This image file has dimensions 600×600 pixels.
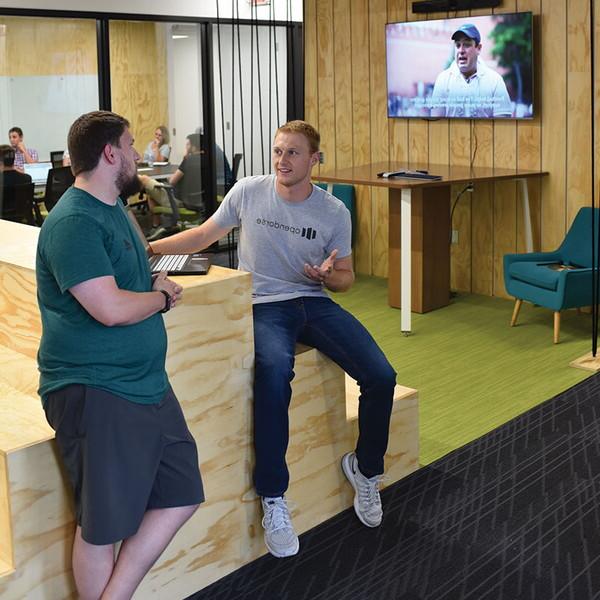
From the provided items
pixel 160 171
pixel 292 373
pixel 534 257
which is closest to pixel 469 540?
pixel 292 373

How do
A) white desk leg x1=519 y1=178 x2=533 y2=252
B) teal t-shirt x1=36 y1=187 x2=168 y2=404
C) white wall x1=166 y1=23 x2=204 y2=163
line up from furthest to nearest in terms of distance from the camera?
white wall x1=166 y1=23 x2=204 y2=163, white desk leg x1=519 y1=178 x2=533 y2=252, teal t-shirt x1=36 y1=187 x2=168 y2=404

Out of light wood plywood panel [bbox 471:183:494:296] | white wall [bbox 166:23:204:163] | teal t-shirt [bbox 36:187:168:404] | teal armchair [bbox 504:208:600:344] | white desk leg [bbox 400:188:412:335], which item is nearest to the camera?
teal t-shirt [bbox 36:187:168:404]

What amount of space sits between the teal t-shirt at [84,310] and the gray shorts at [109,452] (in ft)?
0.13

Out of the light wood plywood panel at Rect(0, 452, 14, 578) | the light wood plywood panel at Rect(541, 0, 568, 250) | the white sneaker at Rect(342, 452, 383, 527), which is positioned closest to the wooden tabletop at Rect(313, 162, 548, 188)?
the light wood plywood panel at Rect(541, 0, 568, 250)

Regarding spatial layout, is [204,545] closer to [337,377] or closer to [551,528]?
[337,377]

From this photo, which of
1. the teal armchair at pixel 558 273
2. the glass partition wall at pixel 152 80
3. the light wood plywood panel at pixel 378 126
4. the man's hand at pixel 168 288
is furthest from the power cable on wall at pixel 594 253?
the man's hand at pixel 168 288

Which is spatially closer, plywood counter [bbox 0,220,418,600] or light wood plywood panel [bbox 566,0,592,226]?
plywood counter [bbox 0,220,418,600]

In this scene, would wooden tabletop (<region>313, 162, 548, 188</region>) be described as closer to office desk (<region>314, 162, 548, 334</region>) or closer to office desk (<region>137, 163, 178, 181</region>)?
office desk (<region>314, 162, 548, 334</region>)

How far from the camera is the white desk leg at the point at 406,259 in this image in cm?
594

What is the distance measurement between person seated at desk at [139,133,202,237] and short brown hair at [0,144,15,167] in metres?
1.35

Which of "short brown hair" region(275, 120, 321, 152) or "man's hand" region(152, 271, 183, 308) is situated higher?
"short brown hair" region(275, 120, 321, 152)

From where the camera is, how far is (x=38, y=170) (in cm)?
759

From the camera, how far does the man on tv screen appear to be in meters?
6.50

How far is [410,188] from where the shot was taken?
5930 mm
